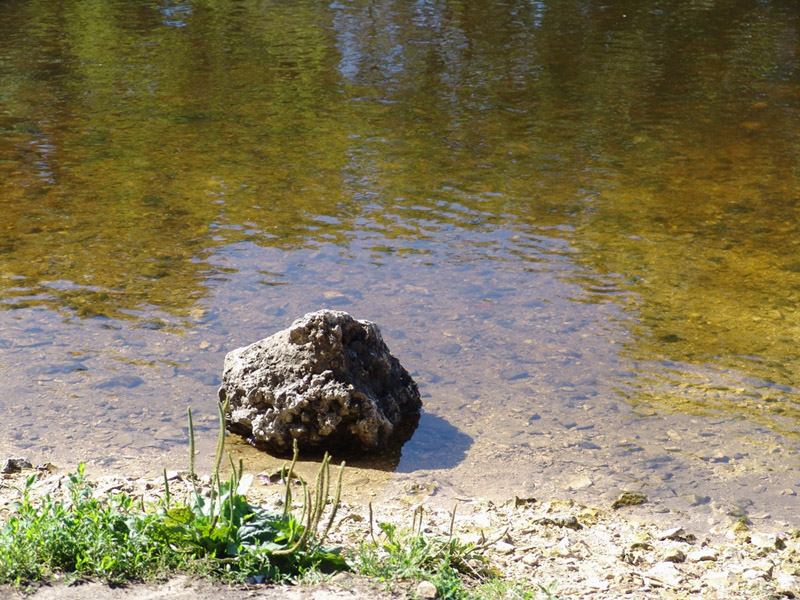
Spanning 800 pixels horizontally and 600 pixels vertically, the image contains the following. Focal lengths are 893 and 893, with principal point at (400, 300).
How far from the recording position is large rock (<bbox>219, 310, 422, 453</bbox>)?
4.88 meters

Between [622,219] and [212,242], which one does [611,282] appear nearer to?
[622,219]

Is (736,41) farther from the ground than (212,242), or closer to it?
farther from the ground

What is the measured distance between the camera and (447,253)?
7621mm

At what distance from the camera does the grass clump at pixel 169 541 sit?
3.18 m

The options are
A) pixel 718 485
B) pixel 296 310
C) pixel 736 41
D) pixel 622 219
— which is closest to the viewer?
pixel 718 485

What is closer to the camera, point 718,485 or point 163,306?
point 718,485

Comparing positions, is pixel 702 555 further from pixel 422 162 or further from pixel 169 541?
pixel 422 162

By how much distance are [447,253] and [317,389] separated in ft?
9.85

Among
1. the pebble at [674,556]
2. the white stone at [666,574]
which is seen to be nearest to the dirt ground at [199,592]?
the white stone at [666,574]

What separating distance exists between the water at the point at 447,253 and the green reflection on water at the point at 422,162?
41 millimetres

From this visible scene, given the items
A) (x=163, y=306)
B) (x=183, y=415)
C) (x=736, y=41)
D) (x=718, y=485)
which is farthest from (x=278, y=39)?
(x=718, y=485)

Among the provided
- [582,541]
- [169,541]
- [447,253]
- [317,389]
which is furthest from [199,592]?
[447,253]

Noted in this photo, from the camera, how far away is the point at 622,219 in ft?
27.1

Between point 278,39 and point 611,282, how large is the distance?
38.7ft
